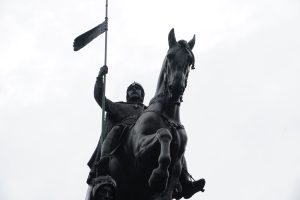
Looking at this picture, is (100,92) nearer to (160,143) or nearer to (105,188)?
(105,188)

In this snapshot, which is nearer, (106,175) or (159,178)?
(159,178)

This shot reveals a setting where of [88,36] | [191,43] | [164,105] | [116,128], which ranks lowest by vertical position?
[164,105]

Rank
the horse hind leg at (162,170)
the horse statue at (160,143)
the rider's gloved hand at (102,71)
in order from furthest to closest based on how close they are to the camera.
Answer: the rider's gloved hand at (102,71), the horse statue at (160,143), the horse hind leg at (162,170)

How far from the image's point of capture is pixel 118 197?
13.0 meters

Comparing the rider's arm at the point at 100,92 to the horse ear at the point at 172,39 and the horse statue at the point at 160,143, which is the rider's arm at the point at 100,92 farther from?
the horse ear at the point at 172,39

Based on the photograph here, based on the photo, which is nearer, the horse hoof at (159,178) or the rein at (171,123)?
the horse hoof at (159,178)

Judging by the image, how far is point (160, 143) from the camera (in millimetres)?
11320

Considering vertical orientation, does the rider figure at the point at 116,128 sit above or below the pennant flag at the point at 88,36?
below

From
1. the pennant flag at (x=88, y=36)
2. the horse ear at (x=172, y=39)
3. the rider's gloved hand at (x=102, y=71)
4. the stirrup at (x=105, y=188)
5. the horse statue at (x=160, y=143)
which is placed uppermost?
the pennant flag at (x=88, y=36)

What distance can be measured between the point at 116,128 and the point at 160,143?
2.31 meters

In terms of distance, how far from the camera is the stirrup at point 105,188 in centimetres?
1180

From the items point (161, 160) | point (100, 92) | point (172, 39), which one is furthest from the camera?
point (100, 92)

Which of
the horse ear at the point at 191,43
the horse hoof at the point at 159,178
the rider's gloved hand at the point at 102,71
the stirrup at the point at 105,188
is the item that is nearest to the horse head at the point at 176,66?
the horse ear at the point at 191,43

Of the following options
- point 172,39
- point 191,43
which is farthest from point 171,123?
point 191,43
